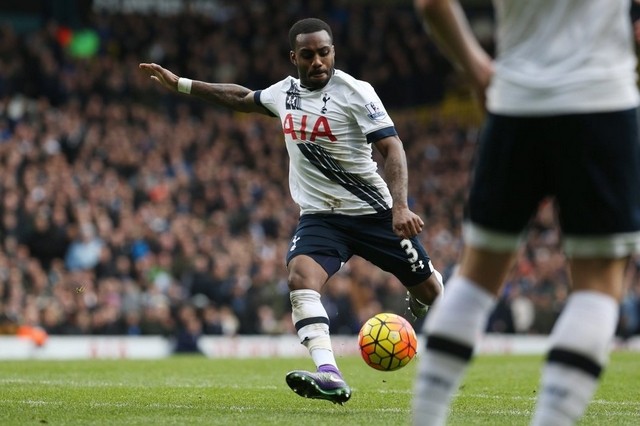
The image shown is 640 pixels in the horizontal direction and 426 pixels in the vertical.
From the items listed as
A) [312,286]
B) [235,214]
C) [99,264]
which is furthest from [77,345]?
[312,286]

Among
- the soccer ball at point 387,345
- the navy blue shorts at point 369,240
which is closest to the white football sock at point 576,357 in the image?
the navy blue shorts at point 369,240

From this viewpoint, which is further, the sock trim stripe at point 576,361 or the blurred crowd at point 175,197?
the blurred crowd at point 175,197

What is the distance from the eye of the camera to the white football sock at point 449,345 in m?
4.48

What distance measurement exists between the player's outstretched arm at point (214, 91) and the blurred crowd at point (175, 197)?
10.1 m

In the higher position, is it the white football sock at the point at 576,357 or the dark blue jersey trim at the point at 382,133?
the dark blue jersey trim at the point at 382,133

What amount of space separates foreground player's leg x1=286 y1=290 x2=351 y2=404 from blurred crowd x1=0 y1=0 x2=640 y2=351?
11.2m

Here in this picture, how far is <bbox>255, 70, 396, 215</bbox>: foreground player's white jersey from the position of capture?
8484 mm

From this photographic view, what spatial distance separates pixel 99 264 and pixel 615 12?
56.6ft

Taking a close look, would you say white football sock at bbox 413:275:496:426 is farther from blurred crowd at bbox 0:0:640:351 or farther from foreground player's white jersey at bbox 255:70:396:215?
blurred crowd at bbox 0:0:640:351

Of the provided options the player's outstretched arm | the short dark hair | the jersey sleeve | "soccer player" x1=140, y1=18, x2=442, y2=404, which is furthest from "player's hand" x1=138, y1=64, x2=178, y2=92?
the jersey sleeve

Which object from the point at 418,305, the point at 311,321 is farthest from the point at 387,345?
the point at 311,321

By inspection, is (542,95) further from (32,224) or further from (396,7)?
(396,7)

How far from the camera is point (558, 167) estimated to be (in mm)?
4367

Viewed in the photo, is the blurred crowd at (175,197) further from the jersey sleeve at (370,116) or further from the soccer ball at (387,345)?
the jersey sleeve at (370,116)
